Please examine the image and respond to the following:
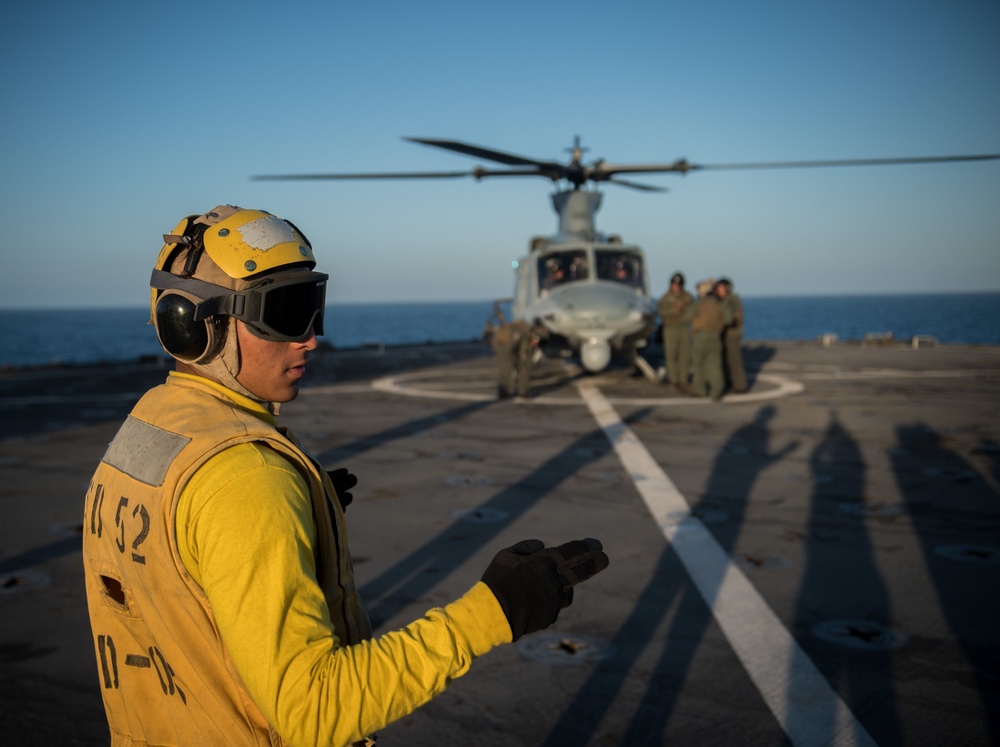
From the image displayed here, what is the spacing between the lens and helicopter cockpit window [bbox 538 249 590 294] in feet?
50.0

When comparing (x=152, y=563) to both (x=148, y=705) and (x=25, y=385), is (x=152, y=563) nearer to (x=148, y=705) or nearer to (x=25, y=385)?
(x=148, y=705)

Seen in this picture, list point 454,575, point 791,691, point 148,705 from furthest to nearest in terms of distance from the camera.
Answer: point 454,575
point 791,691
point 148,705

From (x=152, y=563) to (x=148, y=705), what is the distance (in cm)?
37

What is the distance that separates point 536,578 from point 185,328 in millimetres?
998

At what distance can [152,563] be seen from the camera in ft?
5.31

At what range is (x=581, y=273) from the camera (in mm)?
15234

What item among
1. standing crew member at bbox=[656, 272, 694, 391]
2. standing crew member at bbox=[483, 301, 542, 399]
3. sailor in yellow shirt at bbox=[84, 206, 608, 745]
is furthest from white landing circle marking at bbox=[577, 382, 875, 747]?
standing crew member at bbox=[656, 272, 694, 391]

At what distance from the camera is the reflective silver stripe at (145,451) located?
1.65 meters

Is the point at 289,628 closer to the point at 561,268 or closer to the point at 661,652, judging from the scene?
the point at 661,652

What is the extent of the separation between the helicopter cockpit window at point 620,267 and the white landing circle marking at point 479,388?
2203mm

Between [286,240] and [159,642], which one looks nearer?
[159,642]

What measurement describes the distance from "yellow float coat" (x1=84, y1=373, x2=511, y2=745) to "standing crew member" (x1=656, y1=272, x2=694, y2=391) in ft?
41.2

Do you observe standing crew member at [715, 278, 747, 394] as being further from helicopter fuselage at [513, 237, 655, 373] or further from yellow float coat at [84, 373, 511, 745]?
yellow float coat at [84, 373, 511, 745]

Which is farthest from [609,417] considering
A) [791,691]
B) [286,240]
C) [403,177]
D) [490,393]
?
[286,240]
